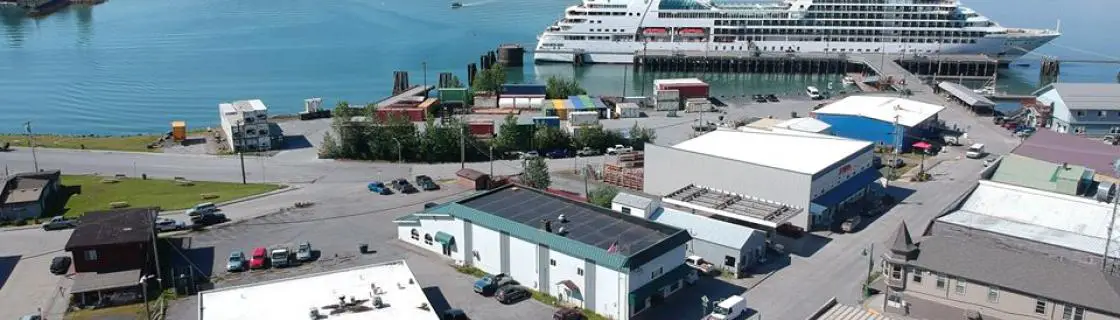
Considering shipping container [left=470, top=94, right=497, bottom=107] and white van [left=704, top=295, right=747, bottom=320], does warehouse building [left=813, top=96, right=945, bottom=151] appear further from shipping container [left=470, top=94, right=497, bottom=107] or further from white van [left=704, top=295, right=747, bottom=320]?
white van [left=704, top=295, right=747, bottom=320]

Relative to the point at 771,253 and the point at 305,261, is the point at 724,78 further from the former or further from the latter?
the point at 305,261

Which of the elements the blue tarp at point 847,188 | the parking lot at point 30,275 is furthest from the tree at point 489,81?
the parking lot at point 30,275

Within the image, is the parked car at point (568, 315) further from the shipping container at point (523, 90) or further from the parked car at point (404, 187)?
the shipping container at point (523, 90)

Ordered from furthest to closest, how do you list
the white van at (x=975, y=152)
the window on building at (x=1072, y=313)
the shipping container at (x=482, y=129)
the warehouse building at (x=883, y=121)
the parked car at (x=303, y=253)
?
the shipping container at (x=482, y=129) < the warehouse building at (x=883, y=121) < the white van at (x=975, y=152) < the parked car at (x=303, y=253) < the window on building at (x=1072, y=313)

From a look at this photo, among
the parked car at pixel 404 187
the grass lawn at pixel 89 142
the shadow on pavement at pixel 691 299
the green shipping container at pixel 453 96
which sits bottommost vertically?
the shadow on pavement at pixel 691 299

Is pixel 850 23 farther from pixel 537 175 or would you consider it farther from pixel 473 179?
pixel 473 179

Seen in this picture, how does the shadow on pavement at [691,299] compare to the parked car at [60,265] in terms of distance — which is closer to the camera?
the shadow on pavement at [691,299]

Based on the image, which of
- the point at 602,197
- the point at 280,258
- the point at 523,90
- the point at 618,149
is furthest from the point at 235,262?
the point at 523,90
